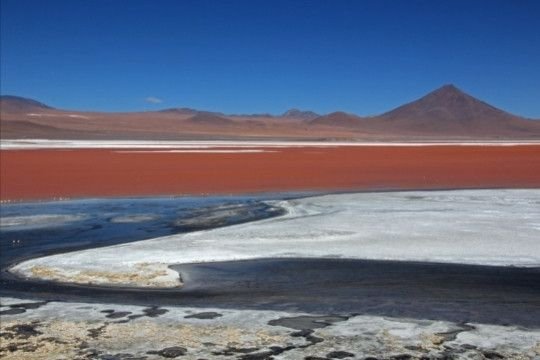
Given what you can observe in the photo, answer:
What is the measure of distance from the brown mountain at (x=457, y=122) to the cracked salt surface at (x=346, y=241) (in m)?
145

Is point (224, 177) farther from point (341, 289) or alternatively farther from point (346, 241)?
point (341, 289)

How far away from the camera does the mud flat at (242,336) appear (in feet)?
20.1

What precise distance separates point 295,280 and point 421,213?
657 centimetres

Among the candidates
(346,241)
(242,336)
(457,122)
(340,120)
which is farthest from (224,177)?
(340,120)

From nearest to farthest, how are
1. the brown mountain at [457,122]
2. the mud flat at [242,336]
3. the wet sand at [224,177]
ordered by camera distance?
the mud flat at [242,336] → the wet sand at [224,177] → the brown mountain at [457,122]

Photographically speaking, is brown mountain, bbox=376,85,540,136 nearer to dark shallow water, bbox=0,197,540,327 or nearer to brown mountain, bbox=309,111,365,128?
brown mountain, bbox=309,111,365,128

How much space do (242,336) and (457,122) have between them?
179 meters

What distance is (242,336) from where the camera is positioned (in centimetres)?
663

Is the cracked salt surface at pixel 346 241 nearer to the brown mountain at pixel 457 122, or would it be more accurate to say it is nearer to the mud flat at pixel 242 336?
the mud flat at pixel 242 336

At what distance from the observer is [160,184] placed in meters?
23.2

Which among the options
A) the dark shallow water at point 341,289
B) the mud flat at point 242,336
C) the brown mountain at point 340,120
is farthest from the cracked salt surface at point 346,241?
the brown mountain at point 340,120

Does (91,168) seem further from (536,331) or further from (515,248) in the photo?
(536,331)

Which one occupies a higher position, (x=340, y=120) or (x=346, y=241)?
(x=340, y=120)

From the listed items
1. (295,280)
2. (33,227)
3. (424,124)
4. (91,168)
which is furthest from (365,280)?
(424,124)
